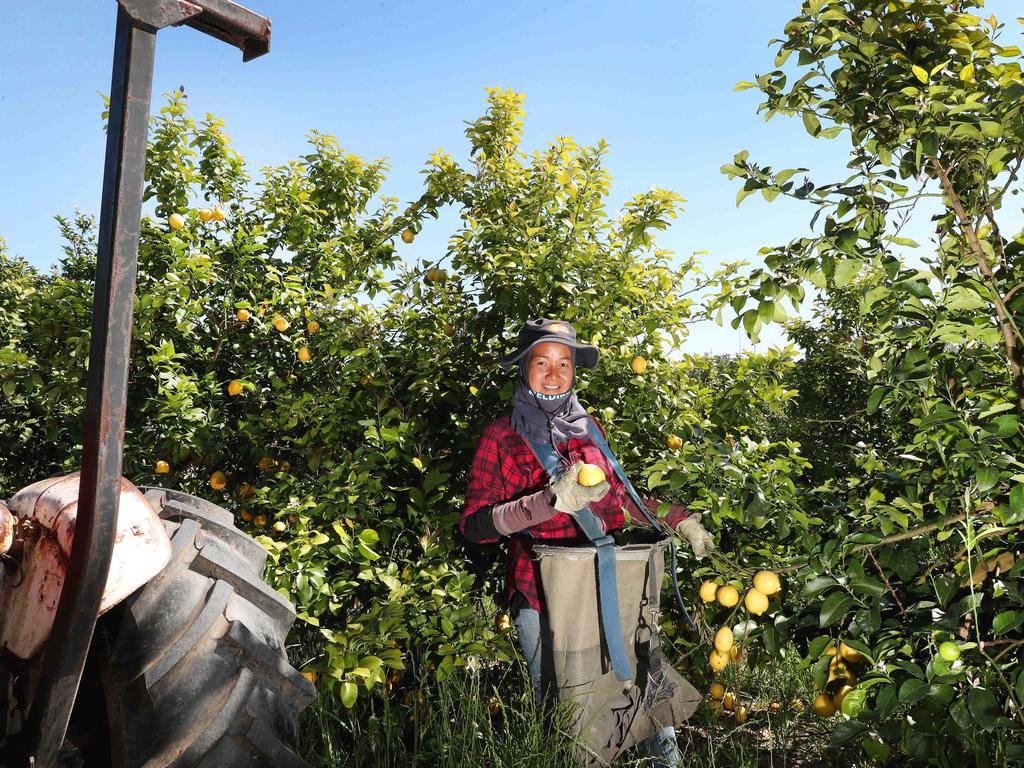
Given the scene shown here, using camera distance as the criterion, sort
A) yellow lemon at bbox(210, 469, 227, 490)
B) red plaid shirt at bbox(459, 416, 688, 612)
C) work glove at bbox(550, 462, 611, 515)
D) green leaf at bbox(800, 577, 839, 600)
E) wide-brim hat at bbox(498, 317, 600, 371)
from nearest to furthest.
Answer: green leaf at bbox(800, 577, 839, 600) < work glove at bbox(550, 462, 611, 515) < red plaid shirt at bbox(459, 416, 688, 612) < wide-brim hat at bbox(498, 317, 600, 371) < yellow lemon at bbox(210, 469, 227, 490)

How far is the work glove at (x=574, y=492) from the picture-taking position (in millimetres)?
2008

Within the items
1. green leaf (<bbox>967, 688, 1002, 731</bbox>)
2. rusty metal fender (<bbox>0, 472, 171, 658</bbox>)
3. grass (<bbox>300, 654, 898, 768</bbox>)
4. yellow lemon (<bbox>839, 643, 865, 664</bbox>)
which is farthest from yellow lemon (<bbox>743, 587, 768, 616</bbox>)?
rusty metal fender (<bbox>0, 472, 171, 658</bbox>)

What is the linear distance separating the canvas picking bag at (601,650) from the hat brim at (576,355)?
28.3 inches

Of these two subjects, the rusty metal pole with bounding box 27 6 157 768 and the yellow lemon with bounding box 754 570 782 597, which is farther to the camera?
the yellow lemon with bounding box 754 570 782 597

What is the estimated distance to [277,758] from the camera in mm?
1476

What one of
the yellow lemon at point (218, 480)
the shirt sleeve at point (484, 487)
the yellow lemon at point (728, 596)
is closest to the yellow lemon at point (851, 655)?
the yellow lemon at point (728, 596)

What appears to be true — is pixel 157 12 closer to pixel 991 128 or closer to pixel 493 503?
pixel 991 128

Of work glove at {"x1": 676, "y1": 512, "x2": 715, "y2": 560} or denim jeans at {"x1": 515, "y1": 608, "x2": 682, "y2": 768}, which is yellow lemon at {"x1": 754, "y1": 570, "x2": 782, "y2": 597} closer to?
work glove at {"x1": 676, "y1": 512, "x2": 715, "y2": 560}

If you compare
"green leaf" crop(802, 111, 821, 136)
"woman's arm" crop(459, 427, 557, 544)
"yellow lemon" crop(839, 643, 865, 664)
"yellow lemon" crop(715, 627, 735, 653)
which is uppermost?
"green leaf" crop(802, 111, 821, 136)

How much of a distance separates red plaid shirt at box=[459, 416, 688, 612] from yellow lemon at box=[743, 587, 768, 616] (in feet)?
1.64

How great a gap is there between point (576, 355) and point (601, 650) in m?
1.10

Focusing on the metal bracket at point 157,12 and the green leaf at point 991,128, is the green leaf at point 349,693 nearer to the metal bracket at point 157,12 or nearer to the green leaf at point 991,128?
the metal bracket at point 157,12

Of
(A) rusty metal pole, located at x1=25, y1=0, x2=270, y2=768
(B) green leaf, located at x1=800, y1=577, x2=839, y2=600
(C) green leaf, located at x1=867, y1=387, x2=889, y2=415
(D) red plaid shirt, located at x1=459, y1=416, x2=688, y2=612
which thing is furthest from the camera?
(D) red plaid shirt, located at x1=459, y1=416, x2=688, y2=612

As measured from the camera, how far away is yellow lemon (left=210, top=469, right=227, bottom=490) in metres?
3.33
